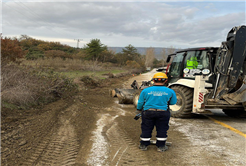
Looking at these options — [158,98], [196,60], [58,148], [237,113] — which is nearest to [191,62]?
[196,60]

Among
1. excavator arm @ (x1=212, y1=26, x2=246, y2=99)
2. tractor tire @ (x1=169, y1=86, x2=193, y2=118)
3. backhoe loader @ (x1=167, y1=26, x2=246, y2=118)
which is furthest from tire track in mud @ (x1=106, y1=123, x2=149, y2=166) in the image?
excavator arm @ (x1=212, y1=26, x2=246, y2=99)

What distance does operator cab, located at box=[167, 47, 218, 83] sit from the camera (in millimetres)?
6816

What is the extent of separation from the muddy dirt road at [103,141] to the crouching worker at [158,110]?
30cm

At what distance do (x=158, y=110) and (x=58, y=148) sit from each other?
2.17 metres

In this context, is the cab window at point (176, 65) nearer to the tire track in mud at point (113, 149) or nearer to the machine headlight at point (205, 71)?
the machine headlight at point (205, 71)

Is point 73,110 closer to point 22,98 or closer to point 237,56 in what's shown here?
point 22,98

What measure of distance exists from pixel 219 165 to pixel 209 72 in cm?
371

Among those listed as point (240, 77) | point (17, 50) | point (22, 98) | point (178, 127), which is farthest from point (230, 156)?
point (17, 50)

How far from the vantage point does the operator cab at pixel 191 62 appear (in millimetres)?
6816

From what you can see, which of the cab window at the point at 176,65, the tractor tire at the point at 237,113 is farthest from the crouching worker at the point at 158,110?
the tractor tire at the point at 237,113

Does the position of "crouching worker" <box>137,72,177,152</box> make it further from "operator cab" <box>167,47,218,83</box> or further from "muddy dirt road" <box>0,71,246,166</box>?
"operator cab" <box>167,47,218,83</box>

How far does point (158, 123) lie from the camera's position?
426cm

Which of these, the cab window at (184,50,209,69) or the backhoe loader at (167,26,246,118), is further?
the cab window at (184,50,209,69)

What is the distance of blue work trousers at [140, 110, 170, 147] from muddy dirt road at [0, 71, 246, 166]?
0.27 m
